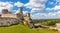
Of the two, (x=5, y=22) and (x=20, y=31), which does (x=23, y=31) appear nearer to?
(x=20, y=31)

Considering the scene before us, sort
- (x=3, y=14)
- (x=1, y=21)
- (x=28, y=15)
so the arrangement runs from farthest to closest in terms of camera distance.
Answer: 1. (x=28, y=15)
2. (x=3, y=14)
3. (x=1, y=21)

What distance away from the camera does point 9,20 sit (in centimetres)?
4284

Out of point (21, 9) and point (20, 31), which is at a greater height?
point (21, 9)

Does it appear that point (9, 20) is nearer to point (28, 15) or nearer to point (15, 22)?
point (15, 22)

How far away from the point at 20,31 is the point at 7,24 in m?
11.7

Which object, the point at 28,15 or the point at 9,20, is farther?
the point at 28,15

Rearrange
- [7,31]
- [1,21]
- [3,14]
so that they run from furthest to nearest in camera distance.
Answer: [3,14], [1,21], [7,31]

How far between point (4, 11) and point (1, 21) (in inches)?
840

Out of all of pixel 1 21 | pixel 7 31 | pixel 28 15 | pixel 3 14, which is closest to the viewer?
pixel 7 31

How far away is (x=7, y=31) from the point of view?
3034 centimetres

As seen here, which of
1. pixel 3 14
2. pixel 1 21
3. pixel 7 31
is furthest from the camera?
pixel 3 14

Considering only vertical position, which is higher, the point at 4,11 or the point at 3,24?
the point at 4,11

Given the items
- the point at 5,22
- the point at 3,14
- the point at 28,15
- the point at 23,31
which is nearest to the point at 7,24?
the point at 5,22

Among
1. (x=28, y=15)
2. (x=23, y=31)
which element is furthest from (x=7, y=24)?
(x=28, y=15)
